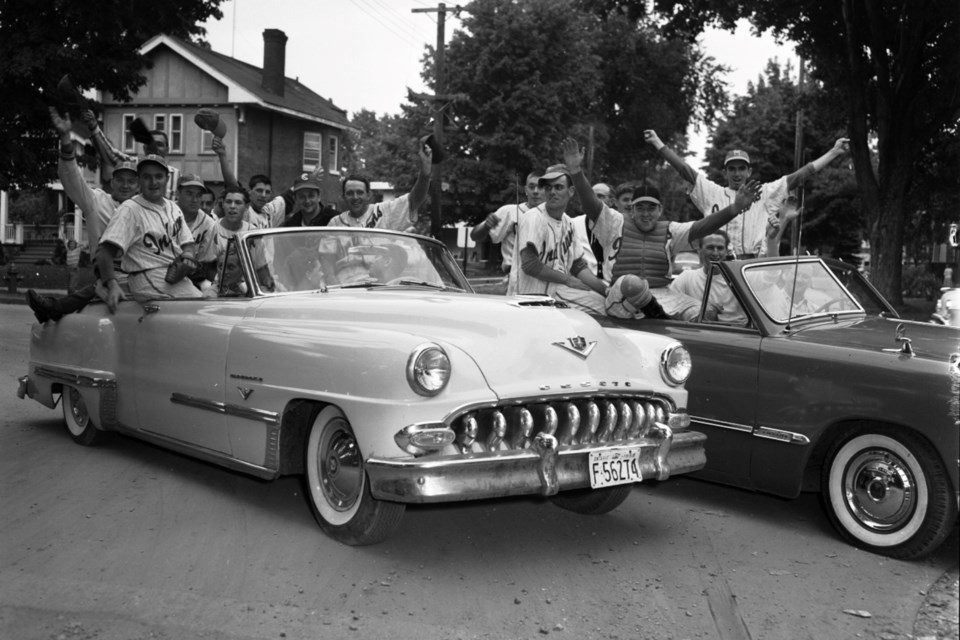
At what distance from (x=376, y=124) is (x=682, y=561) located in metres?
132

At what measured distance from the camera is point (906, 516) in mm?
4914

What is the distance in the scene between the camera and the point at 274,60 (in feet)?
139

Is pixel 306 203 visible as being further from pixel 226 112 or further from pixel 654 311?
pixel 226 112

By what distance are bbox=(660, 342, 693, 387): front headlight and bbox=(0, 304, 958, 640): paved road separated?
2.69ft

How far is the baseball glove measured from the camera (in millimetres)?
6930

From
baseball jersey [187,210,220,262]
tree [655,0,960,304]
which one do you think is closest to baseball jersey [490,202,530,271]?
baseball jersey [187,210,220,262]

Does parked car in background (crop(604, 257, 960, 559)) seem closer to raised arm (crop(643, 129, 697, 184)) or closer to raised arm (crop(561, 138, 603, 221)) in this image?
raised arm (crop(561, 138, 603, 221))

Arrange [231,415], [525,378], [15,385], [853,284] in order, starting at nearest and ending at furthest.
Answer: [525,378]
[231,415]
[853,284]
[15,385]

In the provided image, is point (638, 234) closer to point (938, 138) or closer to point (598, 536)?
point (598, 536)

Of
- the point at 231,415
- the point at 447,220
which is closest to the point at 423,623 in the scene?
the point at 231,415

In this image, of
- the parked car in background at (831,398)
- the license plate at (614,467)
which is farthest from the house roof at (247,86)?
the license plate at (614,467)

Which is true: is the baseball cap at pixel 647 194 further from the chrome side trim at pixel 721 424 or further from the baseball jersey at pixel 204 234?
the baseball jersey at pixel 204 234

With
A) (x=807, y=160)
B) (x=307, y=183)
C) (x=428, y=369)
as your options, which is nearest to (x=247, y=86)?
(x=807, y=160)

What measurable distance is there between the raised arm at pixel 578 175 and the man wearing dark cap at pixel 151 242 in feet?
8.74
